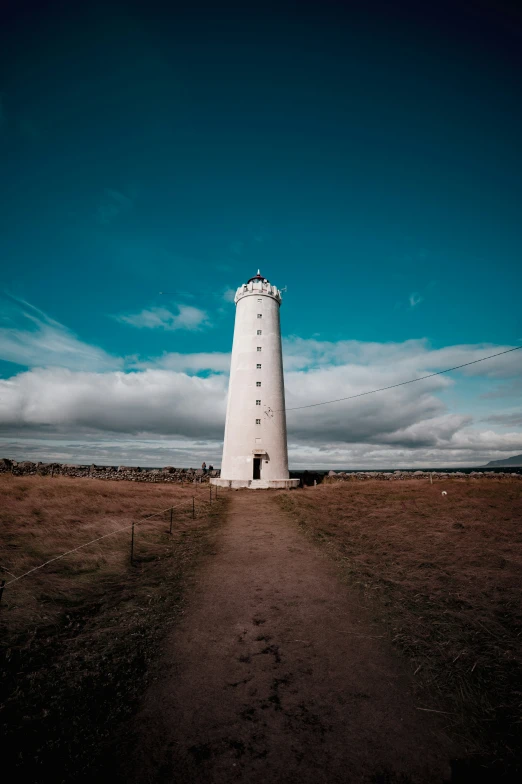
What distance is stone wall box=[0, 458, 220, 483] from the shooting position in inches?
1439

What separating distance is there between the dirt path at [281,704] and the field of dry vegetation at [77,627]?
497 millimetres

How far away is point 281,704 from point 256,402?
2730 centimetres

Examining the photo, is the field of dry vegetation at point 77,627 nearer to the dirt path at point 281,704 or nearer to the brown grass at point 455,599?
the dirt path at point 281,704

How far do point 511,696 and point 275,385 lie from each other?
28346mm

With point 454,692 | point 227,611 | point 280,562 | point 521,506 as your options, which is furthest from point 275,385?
point 454,692

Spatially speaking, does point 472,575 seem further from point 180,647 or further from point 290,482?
point 290,482

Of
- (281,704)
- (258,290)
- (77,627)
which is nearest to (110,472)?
(258,290)

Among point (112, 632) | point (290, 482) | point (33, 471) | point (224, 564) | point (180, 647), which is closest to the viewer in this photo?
point (180, 647)

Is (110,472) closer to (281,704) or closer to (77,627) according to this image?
(77,627)

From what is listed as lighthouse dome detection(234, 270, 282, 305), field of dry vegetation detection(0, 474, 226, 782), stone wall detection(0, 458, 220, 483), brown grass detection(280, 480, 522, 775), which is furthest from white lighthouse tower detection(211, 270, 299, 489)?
field of dry vegetation detection(0, 474, 226, 782)

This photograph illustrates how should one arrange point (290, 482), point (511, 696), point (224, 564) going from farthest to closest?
point (290, 482) → point (224, 564) → point (511, 696)

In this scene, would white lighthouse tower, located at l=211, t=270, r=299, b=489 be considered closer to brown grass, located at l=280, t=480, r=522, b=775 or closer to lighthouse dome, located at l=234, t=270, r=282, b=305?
lighthouse dome, located at l=234, t=270, r=282, b=305

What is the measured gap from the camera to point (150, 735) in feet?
11.4

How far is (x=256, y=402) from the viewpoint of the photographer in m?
31.1
